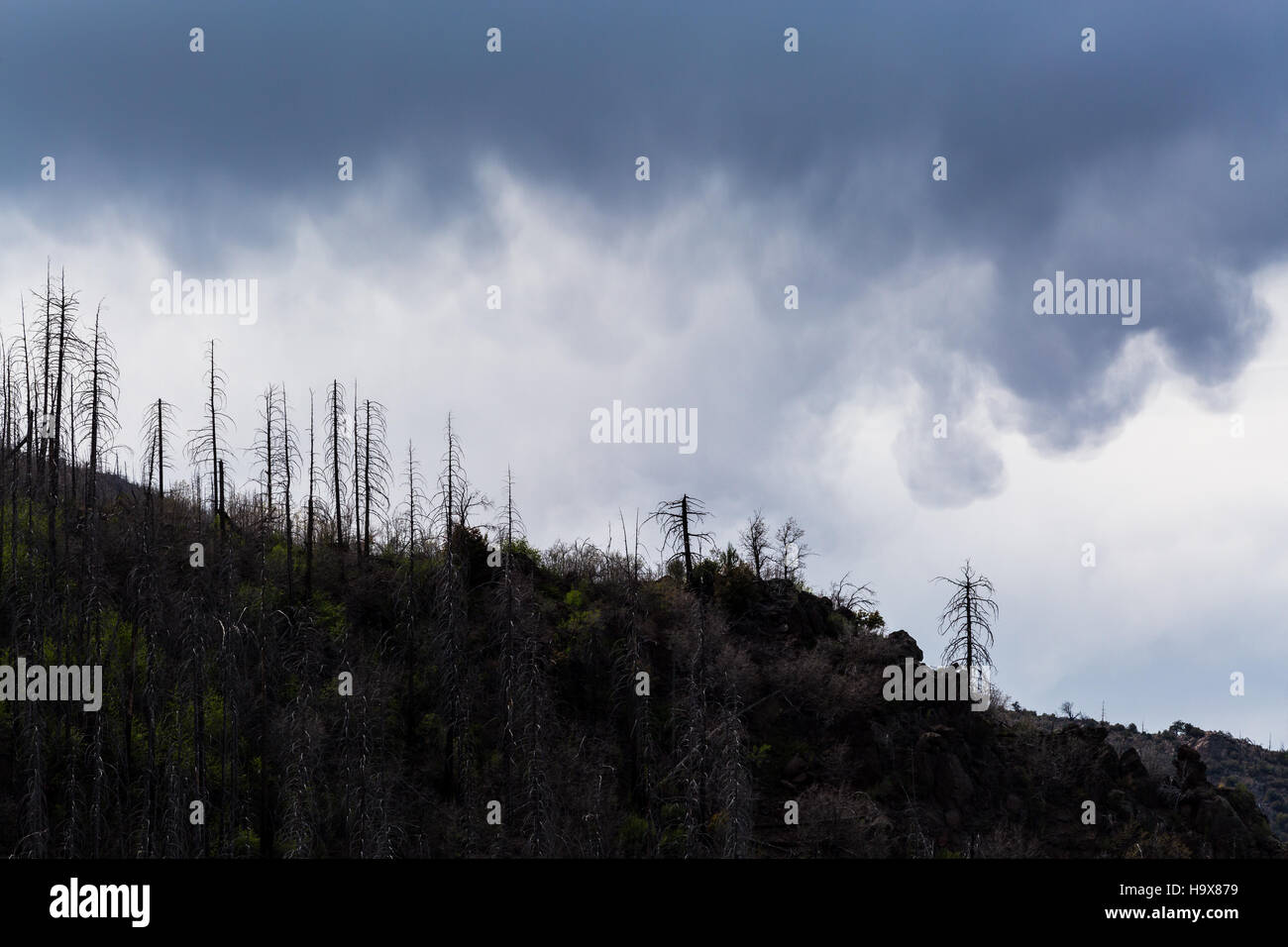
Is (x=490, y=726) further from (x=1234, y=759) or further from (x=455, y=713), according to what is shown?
(x=1234, y=759)

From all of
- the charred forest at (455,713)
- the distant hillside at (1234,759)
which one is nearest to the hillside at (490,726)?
the charred forest at (455,713)

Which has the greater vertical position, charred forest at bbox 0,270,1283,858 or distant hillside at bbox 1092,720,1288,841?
charred forest at bbox 0,270,1283,858

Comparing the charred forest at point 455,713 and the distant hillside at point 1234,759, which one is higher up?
the charred forest at point 455,713

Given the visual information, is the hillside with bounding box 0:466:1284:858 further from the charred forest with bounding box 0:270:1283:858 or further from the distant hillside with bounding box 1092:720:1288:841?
the distant hillside with bounding box 1092:720:1288:841

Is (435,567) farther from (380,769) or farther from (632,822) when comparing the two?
(632,822)

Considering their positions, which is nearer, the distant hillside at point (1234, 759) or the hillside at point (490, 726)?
the hillside at point (490, 726)

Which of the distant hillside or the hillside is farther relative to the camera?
the distant hillside

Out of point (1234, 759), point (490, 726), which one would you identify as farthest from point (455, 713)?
point (1234, 759)

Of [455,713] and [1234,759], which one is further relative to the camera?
[1234,759]

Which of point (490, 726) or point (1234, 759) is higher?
point (490, 726)

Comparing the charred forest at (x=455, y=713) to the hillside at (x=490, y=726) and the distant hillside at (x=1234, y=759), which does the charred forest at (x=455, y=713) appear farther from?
the distant hillside at (x=1234, y=759)

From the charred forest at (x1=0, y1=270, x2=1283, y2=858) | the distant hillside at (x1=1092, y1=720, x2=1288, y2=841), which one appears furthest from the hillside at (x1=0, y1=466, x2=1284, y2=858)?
the distant hillside at (x1=1092, y1=720, x2=1288, y2=841)

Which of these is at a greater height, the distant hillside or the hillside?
the hillside

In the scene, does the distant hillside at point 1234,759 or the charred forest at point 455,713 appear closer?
the charred forest at point 455,713
